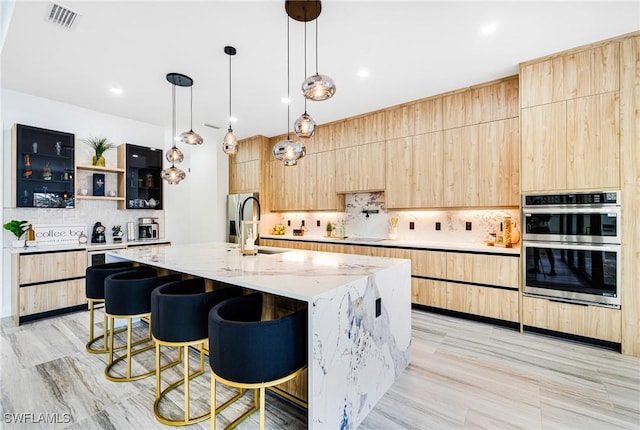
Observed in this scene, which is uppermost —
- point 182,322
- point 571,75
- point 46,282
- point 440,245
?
point 571,75

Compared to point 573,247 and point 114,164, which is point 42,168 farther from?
point 573,247

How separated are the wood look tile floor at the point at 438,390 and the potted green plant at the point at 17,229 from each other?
1.30m

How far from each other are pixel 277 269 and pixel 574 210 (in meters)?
2.89

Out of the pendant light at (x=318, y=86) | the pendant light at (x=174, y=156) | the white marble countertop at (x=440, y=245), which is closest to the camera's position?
the pendant light at (x=318, y=86)

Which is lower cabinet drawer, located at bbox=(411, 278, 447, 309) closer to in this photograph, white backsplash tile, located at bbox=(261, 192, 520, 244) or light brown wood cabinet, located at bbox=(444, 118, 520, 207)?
white backsplash tile, located at bbox=(261, 192, 520, 244)

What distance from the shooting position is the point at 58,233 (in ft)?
13.6

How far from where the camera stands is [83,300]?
395 centimetres

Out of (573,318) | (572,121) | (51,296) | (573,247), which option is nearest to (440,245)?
(573,247)

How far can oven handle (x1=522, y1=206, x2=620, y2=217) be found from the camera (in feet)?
Answer: 8.84

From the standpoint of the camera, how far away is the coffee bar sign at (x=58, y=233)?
3.97 m

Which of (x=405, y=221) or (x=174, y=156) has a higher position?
(x=174, y=156)

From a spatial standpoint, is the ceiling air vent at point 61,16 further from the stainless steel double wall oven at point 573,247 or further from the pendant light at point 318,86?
the stainless steel double wall oven at point 573,247

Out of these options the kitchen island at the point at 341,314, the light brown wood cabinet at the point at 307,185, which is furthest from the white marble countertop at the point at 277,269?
the light brown wood cabinet at the point at 307,185

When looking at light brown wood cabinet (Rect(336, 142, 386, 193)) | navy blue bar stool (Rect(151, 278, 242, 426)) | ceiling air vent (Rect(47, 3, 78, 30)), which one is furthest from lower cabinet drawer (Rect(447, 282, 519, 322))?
ceiling air vent (Rect(47, 3, 78, 30))
